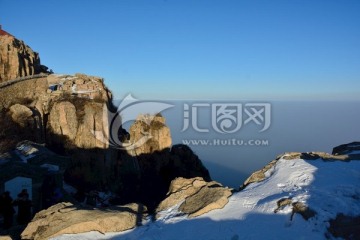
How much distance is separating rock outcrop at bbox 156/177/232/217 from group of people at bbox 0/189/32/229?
5433 mm

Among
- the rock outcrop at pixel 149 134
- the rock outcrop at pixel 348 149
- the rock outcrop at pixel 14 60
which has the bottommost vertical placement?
the rock outcrop at pixel 149 134

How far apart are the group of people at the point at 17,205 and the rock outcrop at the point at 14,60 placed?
31.0 metres

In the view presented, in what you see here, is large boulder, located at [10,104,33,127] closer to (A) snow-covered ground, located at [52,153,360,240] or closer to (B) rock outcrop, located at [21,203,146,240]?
(B) rock outcrop, located at [21,203,146,240]

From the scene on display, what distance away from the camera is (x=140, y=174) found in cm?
3566

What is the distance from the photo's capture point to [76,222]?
1125cm

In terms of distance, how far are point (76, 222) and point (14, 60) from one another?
121 feet

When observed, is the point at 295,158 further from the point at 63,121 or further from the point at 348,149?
the point at 63,121

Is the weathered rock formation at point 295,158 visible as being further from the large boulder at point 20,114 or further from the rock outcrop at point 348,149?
the large boulder at point 20,114

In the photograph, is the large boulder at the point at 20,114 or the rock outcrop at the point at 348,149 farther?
the large boulder at the point at 20,114

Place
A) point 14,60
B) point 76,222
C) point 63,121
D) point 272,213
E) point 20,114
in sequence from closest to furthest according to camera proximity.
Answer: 1. point 272,213
2. point 76,222
3. point 20,114
4. point 63,121
5. point 14,60

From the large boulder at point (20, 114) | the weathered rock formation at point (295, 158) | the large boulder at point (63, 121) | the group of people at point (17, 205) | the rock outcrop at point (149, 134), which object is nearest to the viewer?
the group of people at point (17, 205)

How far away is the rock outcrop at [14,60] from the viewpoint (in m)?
41.2

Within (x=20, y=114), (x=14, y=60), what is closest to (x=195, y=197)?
(x=20, y=114)

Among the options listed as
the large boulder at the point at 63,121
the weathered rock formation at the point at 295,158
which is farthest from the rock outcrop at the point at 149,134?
the weathered rock formation at the point at 295,158
